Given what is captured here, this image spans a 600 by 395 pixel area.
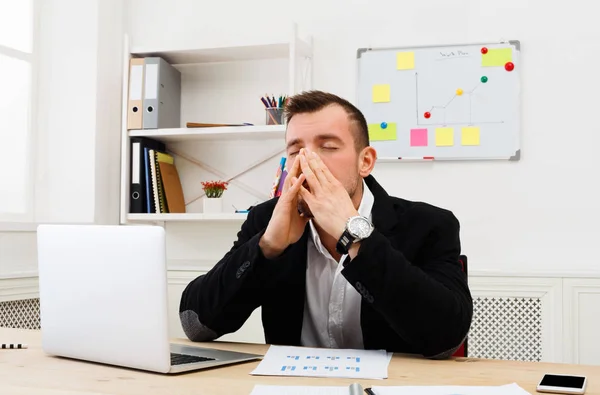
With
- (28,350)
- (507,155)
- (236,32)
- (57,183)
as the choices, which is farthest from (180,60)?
(28,350)

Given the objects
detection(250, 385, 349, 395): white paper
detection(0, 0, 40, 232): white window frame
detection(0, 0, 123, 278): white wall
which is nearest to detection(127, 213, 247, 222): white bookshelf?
detection(0, 0, 123, 278): white wall

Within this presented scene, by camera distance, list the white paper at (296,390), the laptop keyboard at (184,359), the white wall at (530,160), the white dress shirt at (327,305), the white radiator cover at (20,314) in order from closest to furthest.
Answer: the white paper at (296,390)
the laptop keyboard at (184,359)
the white dress shirt at (327,305)
the white radiator cover at (20,314)
the white wall at (530,160)

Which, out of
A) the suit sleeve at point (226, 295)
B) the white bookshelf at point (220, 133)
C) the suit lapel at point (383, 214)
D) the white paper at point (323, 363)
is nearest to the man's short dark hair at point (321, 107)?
the suit lapel at point (383, 214)

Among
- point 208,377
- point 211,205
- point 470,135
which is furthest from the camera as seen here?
point 211,205

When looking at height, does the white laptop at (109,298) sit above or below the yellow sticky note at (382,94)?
below

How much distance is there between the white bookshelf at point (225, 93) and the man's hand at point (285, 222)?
1257mm

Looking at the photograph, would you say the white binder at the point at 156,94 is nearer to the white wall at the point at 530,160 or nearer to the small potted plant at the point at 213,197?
the small potted plant at the point at 213,197

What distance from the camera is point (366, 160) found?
1.70 meters

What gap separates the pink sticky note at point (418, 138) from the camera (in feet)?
9.17

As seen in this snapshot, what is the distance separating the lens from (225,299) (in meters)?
1.53

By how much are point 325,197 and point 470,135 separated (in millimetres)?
1486

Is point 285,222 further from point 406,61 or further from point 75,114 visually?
point 75,114

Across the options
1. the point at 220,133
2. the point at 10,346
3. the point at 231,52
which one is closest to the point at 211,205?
the point at 220,133

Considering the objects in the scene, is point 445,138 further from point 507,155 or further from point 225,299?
point 225,299
